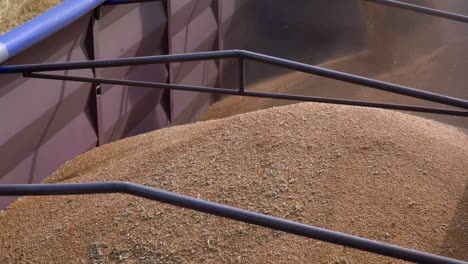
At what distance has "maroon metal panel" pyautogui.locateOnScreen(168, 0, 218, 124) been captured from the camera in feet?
18.5

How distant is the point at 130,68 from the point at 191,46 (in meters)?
1.19

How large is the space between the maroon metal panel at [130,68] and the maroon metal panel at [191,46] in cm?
20

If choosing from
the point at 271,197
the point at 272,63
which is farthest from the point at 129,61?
the point at 271,197

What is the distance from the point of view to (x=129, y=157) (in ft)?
11.6

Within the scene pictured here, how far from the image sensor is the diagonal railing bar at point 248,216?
1.57 metres

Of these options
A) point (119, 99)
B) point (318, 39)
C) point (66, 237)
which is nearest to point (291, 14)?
point (318, 39)

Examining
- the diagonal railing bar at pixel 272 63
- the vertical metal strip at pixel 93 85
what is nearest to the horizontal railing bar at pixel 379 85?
the diagonal railing bar at pixel 272 63

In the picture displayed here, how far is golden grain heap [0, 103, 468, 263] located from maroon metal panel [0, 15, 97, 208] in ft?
0.66

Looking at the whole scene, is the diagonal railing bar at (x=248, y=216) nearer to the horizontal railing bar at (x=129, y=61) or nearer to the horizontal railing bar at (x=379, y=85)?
the horizontal railing bar at (x=379, y=85)

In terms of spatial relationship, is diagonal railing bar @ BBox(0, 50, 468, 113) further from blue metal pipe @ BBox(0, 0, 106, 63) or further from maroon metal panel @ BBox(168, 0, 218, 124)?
maroon metal panel @ BBox(168, 0, 218, 124)

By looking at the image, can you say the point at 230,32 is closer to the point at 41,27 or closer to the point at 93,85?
the point at 93,85

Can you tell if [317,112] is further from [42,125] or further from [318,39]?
[318,39]

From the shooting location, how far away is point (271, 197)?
292 cm

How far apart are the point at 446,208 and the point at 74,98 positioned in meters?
2.02
